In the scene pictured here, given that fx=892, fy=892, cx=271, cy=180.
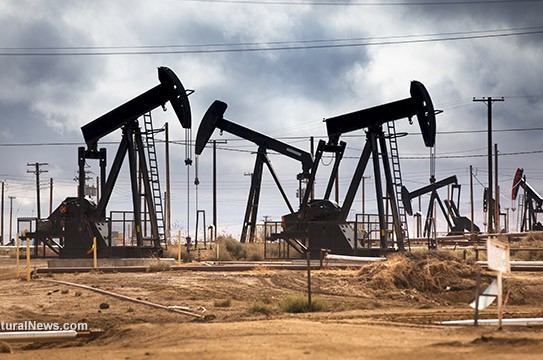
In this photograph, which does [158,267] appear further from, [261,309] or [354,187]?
[354,187]

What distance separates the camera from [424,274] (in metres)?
18.9

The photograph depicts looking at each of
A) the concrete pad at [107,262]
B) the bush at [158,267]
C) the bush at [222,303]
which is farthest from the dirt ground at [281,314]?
the concrete pad at [107,262]

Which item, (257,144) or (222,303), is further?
(257,144)

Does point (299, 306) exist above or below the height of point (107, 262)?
below

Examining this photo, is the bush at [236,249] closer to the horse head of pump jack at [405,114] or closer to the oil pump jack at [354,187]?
the oil pump jack at [354,187]

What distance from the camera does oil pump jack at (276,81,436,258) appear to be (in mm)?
29531

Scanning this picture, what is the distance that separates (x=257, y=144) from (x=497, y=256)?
28392 mm

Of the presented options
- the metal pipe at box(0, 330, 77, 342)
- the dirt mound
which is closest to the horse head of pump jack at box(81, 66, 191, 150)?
the dirt mound

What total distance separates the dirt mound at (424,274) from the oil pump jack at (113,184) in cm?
1177

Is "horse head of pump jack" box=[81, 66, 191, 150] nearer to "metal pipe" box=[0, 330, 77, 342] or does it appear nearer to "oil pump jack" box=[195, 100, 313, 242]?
"oil pump jack" box=[195, 100, 313, 242]

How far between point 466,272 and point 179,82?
13485 millimetres

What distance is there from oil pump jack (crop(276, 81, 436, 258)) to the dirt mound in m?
9.79

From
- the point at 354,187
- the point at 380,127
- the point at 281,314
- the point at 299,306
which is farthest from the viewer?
the point at 354,187

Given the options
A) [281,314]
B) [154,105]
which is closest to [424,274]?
[281,314]
